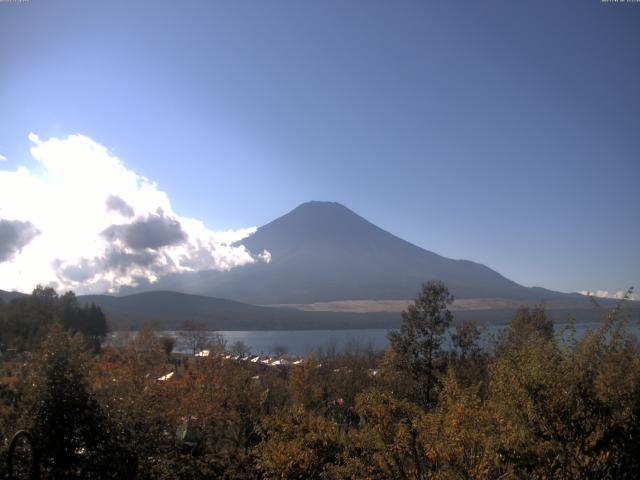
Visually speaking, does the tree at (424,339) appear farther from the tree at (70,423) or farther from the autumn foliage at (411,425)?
the tree at (70,423)

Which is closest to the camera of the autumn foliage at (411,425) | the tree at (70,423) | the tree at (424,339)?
the autumn foliage at (411,425)

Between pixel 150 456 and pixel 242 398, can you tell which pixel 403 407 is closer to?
pixel 150 456

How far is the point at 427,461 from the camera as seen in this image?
10.1 m

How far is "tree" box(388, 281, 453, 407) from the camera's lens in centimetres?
2195

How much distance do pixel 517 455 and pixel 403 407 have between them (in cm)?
326

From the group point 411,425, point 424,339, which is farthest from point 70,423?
point 424,339

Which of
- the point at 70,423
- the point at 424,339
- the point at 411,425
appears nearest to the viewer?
the point at 411,425

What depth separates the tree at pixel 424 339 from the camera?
22.0 metres

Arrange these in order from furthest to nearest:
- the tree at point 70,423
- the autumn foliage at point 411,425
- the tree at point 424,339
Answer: the tree at point 424,339, the tree at point 70,423, the autumn foliage at point 411,425

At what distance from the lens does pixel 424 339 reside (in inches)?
881

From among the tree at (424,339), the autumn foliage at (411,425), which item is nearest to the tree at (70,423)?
the autumn foliage at (411,425)

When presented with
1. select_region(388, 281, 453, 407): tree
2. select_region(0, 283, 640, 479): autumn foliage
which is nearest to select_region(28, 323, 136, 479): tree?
select_region(0, 283, 640, 479): autumn foliage

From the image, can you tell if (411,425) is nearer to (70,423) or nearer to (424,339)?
(70,423)

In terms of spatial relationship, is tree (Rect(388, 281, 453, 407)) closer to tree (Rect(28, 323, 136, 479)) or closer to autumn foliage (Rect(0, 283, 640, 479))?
autumn foliage (Rect(0, 283, 640, 479))
